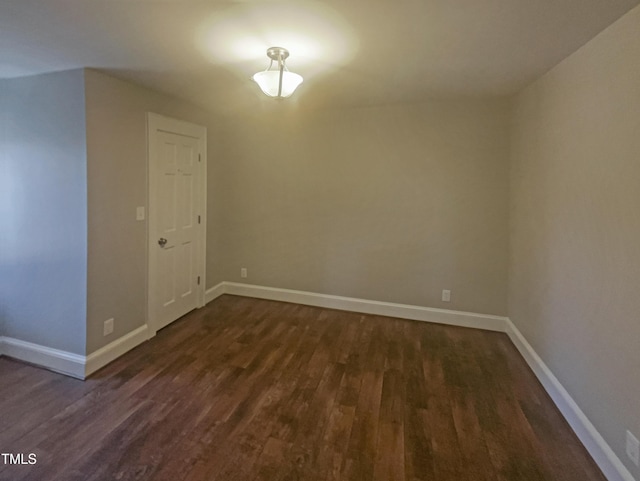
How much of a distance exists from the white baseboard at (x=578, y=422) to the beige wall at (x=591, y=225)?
0.05m

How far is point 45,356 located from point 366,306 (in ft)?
10.1

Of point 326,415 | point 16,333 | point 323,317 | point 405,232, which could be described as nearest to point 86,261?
point 16,333

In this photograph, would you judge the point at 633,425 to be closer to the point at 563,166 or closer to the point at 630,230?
the point at 630,230

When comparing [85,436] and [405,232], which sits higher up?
[405,232]

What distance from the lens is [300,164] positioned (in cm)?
409

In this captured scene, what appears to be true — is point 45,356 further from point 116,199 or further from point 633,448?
point 633,448

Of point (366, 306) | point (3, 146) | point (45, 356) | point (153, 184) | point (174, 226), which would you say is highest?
point (3, 146)

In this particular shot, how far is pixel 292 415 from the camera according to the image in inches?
86.5

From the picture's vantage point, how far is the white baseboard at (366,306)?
3611 millimetres

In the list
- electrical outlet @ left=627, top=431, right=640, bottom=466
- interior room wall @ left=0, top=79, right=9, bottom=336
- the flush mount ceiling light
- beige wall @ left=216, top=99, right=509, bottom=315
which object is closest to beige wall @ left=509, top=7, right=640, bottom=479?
electrical outlet @ left=627, top=431, right=640, bottom=466

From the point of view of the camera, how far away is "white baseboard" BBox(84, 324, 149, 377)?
2.62 meters

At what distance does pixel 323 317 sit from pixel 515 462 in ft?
7.57

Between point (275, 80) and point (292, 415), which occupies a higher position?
point (275, 80)

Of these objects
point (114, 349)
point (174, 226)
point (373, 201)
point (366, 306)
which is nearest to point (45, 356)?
point (114, 349)
